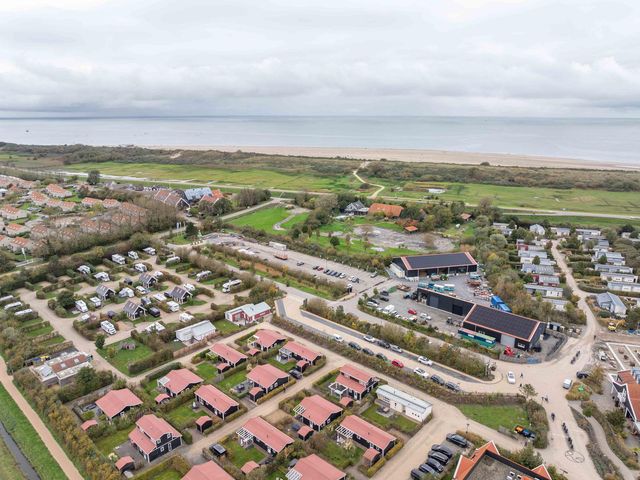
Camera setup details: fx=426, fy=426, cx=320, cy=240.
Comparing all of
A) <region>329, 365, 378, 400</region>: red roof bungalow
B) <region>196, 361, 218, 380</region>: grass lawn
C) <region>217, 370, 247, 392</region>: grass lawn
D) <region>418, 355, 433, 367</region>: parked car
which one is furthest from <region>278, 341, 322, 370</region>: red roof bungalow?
<region>418, 355, 433, 367</region>: parked car

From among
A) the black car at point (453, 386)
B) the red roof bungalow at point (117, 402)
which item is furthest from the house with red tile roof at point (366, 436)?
the red roof bungalow at point (117, 402)

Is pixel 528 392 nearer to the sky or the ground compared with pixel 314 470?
nearer to the sky

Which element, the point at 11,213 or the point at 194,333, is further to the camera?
the point at 11,213

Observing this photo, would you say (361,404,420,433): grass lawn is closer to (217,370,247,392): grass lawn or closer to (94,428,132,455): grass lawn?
(217,370,247,392): grass lawn

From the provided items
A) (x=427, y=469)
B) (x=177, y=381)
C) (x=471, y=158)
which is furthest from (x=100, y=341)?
(x=471, y=158)

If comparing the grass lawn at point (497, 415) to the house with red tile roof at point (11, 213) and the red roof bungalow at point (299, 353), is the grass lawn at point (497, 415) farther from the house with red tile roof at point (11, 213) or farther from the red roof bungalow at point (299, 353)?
the house with red tile roof at point (11, 213)

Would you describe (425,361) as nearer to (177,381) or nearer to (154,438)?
(177,381)

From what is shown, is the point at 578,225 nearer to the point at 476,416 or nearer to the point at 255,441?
the point at 476,416

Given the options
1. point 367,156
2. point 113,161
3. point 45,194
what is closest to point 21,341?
point 45,194
